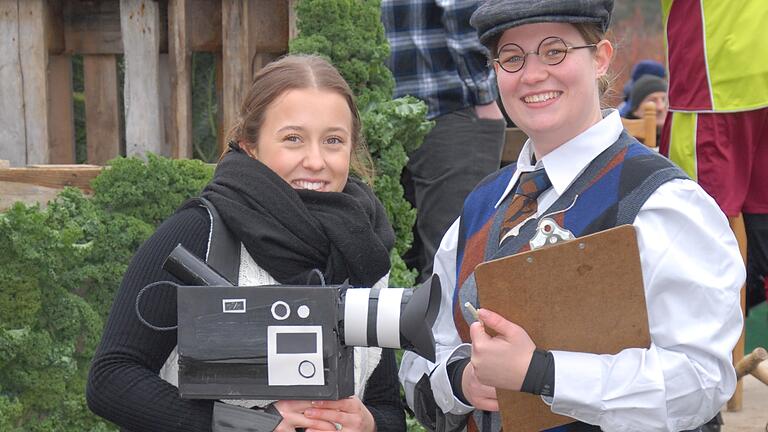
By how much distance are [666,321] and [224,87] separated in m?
2.30

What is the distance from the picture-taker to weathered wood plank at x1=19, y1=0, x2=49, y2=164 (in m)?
3.80

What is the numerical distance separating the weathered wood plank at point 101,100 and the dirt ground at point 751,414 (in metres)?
2.73

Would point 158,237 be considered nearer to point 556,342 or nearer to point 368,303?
point 368,303

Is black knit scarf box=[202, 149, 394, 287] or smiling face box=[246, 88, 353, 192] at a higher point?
smiling face box=[246, 88, 353, 192]

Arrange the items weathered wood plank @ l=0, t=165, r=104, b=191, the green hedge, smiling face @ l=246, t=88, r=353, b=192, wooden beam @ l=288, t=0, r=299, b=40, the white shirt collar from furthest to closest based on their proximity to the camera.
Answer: wooden beam @ l=288, t=0, r=299, b=40
weathered wood plank @ l=0, t=165, r=104, b=191
the green hedge
smiling face @ l=246, t=88, r=353, b=192
the white shirt collar

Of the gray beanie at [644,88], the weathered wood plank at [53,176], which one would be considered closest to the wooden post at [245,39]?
the weathered wood plank at [53,176]

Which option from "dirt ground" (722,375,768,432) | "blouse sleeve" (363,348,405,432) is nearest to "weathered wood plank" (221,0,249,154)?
"blouse sleeve" (363,348,405,432)

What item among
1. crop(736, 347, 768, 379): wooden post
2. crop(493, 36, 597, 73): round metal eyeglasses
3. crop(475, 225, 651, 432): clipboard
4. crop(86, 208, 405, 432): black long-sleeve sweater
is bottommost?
crop(736, 347, 768, 379): wooden post

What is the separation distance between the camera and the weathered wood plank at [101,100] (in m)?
3.97

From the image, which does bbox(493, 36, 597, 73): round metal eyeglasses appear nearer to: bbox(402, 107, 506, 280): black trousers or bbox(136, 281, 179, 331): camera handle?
bbox(136, 281, 179, 331): camera handle

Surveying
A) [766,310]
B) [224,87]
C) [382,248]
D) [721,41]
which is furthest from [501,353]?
[766,310]

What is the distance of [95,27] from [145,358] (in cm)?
205

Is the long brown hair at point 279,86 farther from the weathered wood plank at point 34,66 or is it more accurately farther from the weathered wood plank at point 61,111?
the weathered wood plank at point 61,111

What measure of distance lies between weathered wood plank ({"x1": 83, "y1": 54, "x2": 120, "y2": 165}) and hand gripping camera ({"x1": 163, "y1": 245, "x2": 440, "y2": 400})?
6.85ft
